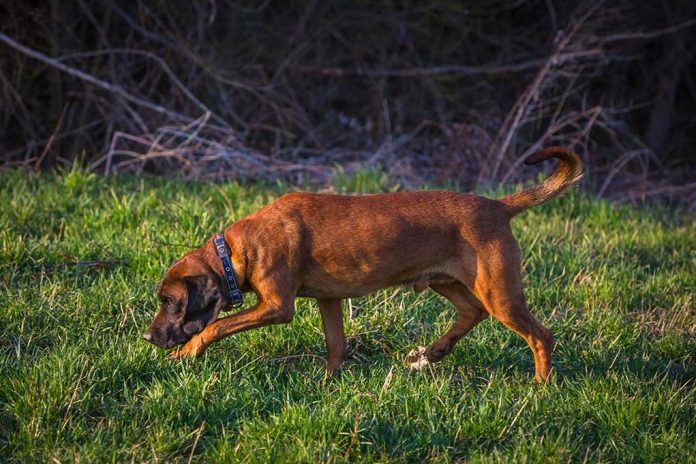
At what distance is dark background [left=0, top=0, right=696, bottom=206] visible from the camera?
395 inches

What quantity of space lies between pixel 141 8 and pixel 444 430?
7.98 meters

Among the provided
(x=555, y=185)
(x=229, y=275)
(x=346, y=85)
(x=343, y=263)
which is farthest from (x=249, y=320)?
(x=346, y=85)

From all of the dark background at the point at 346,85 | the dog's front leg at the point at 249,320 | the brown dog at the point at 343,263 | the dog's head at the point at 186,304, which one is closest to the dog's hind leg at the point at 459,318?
the brown dog at the point at 343,263

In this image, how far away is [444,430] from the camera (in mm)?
3922

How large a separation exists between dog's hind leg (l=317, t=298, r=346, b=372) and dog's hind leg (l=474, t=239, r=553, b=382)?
779mm

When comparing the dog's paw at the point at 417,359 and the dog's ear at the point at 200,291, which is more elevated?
the dog's ear at the point at 200,291

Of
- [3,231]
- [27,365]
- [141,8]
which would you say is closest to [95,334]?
[27,365]

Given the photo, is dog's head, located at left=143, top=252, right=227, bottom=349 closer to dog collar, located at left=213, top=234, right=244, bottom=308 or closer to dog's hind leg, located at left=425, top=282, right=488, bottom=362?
dog collar, located at left=213, top=234, right=244, bottom=308

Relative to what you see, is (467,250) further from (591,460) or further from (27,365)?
(27,365)

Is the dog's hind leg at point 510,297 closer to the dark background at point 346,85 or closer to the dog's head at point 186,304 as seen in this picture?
the dog's head at point 186,304

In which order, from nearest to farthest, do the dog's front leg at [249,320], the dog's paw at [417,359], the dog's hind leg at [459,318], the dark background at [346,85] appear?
the dog's front leg at [249,320]
the dog's paw at [417,359]
the dog's hind leg at [459,318]
the dark background at [346,85]

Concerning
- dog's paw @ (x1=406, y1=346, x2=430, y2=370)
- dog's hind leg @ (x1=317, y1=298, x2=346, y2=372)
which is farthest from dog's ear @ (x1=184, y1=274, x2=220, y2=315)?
dog's paw @ (x1=406, y1=346, x2=430, y2=370)

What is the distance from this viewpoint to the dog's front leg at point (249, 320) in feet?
14.6

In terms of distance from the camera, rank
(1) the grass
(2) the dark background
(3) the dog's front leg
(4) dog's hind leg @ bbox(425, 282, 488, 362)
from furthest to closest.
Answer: (2) the dark background → (4) dog's hind leg @ bbox(425, 282, 488, 362) → (3) the dog's front leg → (1) the grass
